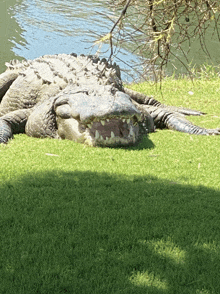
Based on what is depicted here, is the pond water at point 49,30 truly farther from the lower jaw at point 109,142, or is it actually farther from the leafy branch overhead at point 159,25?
the leafy branch overhead at point 159,25

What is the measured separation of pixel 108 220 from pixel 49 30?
17868 mm

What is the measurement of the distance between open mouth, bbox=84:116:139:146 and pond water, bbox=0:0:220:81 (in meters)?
8.50

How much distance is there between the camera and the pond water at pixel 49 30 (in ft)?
53.8

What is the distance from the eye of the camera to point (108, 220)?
347 cm

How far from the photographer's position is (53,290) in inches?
101

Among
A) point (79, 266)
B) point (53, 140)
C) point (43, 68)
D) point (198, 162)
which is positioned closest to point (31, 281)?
point (79, 266)

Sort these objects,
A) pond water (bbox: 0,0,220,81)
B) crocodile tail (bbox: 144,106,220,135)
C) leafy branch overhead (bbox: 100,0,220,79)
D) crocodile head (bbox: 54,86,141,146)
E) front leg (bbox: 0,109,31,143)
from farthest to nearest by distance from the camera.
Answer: pond water (bbox: 0,0,220,81)
crocodile tail (bbox: 144,106,220,135)
front leg (bbox: 0,109,31,143)
crocodile head (bbox: 54,86,141,146)
leafy branch overhead (bbox: 100,0,220,79)

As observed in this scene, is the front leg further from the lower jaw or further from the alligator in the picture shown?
the lower jaw

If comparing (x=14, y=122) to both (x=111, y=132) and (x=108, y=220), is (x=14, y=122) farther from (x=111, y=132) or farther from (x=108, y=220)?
(x=108, y=220)

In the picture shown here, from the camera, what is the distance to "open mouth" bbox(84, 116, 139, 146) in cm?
567

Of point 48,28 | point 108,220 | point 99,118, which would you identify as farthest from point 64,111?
point 48,28

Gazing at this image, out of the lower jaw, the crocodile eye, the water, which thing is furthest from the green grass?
the water

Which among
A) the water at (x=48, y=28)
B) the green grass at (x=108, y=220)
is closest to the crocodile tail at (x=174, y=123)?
the green grass at (x=108, y=220)

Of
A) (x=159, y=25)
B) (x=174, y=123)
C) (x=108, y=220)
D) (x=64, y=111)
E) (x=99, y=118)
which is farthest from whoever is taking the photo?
(x=174, y=123)
